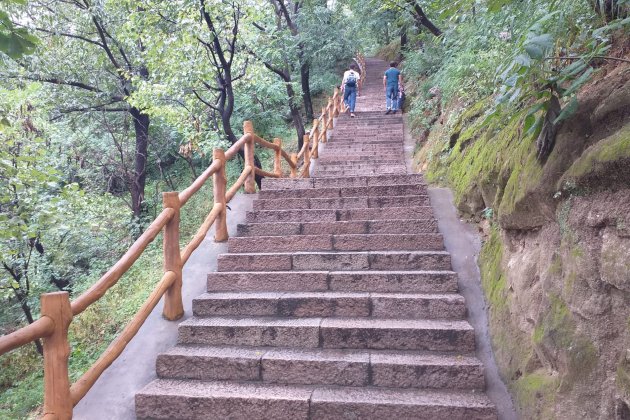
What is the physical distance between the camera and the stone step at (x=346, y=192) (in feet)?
17.0

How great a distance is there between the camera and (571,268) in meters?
2.14

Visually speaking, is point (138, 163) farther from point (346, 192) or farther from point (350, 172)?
point (346, 192)

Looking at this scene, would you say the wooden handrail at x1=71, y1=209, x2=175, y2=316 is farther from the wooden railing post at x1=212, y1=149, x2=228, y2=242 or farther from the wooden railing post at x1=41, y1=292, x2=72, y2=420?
the wooden railing post at x1=212, y1=149, x2=228, y2=242

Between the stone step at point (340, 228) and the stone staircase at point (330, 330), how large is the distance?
12 millimetres

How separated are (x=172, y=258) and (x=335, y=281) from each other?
1432 mm

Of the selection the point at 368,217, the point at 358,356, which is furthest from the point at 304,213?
the point at 358,356

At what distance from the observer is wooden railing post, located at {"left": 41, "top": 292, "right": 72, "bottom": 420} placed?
221 centimetres

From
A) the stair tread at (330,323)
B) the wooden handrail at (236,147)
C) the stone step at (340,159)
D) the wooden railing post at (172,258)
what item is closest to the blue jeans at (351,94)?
the stone step at (340,159)

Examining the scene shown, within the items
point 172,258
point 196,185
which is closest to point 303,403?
point 172,258

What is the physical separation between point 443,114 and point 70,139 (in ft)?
32.0

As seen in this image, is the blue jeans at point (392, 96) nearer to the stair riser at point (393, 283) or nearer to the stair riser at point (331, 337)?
the stair riser at point (393, 283)

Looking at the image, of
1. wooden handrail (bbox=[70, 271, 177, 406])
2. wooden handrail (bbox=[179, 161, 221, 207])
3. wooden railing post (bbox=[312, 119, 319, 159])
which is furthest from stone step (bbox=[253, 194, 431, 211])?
wooden railing post (bbox=[312, 119, 319, 159])

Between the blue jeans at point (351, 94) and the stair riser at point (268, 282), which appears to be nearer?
the stair riser at point (268, 282)

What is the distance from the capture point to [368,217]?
4703 mm
